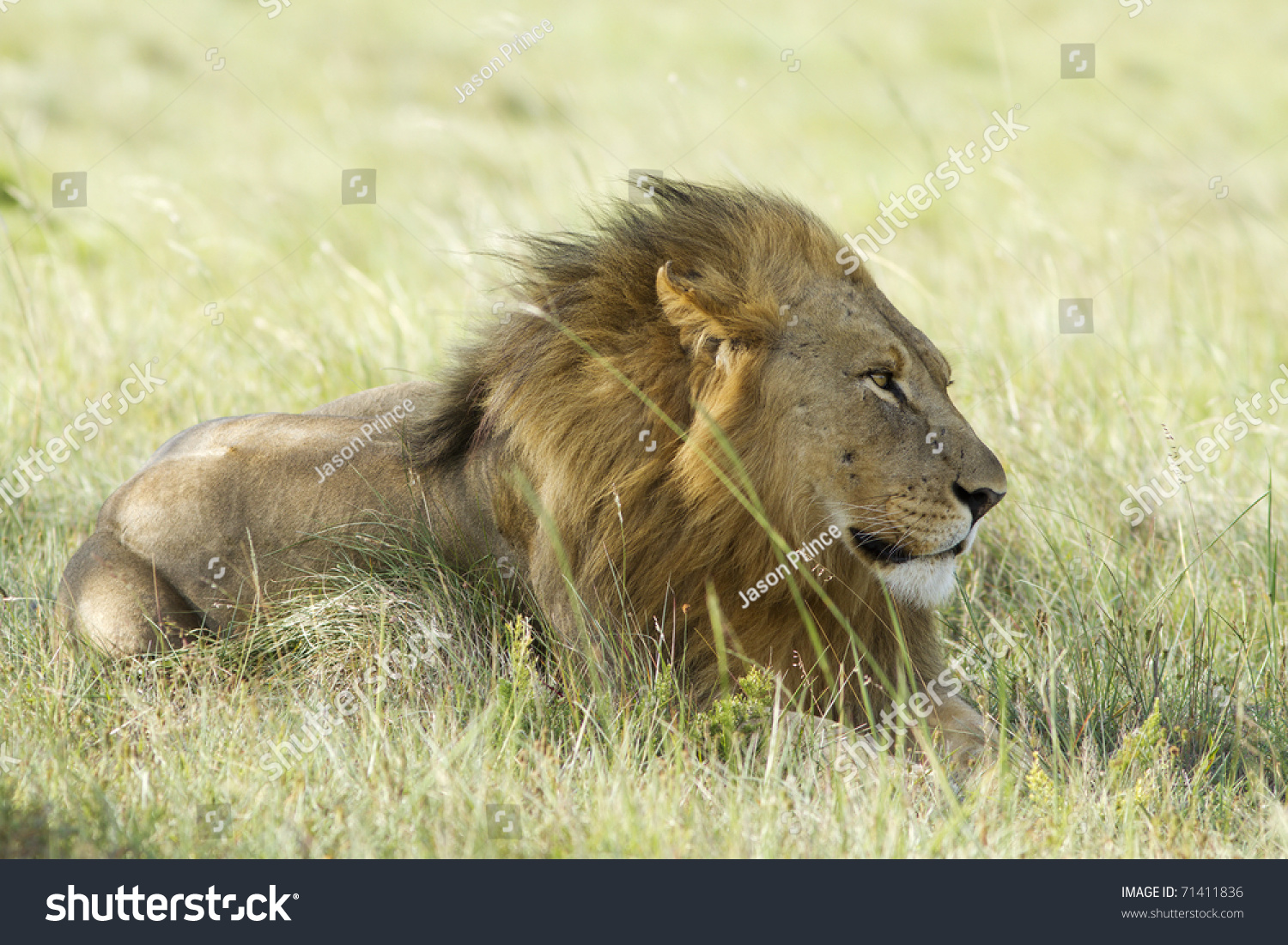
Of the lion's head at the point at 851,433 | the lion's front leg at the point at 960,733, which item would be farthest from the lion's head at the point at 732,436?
the lion's front leg at the point at 960,733

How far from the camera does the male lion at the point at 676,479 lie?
3.41 meters

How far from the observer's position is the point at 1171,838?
3.22 meters

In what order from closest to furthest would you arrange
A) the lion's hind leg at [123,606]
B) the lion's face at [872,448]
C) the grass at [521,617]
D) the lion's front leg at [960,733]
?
the grass at [521,617]
the lion's face at [872,448]
the lion's front leg at [960,733]
the lion's hind leg at [123,606]

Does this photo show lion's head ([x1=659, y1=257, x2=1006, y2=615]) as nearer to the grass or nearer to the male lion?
the male lion

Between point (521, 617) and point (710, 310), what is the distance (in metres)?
0.99

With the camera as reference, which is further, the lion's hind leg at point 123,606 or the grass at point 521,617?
the lion's hind leg at point 123,606

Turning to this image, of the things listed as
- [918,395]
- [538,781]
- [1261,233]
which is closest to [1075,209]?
[1261,233]

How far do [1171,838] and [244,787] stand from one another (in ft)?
7.38

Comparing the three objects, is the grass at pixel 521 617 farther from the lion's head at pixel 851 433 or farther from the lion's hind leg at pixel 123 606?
the lion's head at pixel 851 433

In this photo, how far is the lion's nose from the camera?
11.3 ft

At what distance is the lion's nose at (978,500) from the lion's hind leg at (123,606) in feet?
7.38

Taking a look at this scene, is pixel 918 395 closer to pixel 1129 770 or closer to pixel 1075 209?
pixel 1129 770

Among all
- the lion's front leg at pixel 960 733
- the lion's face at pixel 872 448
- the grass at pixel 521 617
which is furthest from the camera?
the lion's front leg at pixel 960 733

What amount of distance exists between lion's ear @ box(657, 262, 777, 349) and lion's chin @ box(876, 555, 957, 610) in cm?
71
